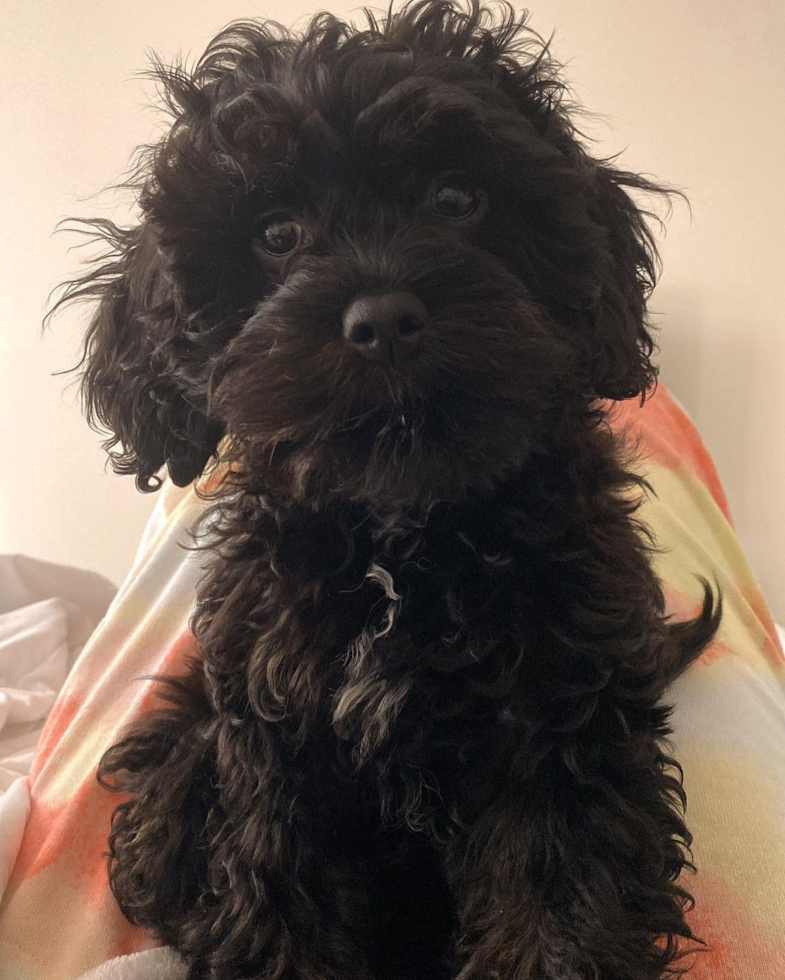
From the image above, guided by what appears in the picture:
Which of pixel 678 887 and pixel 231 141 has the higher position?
pixel 231 141

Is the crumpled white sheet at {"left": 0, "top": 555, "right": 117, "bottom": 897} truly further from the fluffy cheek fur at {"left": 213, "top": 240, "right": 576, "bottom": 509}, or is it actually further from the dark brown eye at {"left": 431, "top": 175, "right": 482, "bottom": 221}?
the dark brown eye at {"left": 431, "top": 175, "right": 482, "bottom": 221}

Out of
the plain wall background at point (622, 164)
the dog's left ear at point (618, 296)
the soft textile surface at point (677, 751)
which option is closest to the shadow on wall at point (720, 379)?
the plain wall background at point (622, 164)

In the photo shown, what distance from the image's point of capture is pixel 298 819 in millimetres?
1010

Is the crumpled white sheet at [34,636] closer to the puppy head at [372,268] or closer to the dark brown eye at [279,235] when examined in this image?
the puppy head at [372,268]

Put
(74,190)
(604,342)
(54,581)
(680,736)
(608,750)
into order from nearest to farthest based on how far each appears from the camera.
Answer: (608,750)
(604,342)
(680,736)
(54,581)
(74,190)

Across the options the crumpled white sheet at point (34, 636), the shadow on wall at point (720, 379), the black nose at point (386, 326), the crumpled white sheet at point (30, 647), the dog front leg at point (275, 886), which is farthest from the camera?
the shadow on wall at point (720, 379)

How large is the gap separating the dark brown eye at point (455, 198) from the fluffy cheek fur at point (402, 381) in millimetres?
86

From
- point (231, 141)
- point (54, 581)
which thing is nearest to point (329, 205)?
point (231, 141)

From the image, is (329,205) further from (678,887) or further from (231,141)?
(678,887)

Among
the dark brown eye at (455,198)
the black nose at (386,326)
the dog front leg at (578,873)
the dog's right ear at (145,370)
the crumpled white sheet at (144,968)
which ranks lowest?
the crumpled white sheet at (144,968)

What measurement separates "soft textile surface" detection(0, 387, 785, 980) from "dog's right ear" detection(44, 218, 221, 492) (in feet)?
1.82

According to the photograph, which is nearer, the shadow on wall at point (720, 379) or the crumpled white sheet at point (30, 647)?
the crumpled white sheet at point (30, 647)

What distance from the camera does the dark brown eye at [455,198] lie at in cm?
99

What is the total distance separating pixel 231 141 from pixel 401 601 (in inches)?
23.6
